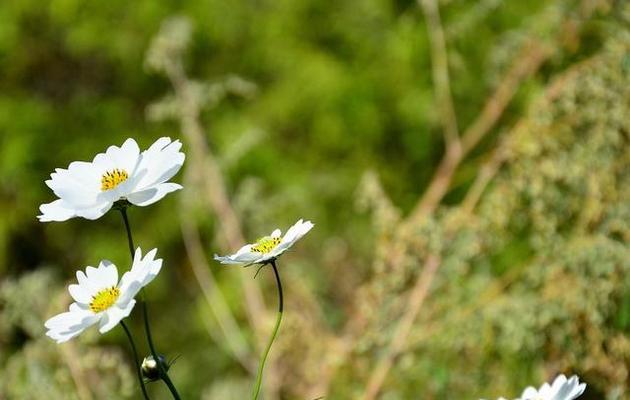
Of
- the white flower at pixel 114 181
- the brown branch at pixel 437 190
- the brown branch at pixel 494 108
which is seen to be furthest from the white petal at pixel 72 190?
the brown branch at pixel 494 108

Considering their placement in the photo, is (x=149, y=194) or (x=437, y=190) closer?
(x=149, y=194)

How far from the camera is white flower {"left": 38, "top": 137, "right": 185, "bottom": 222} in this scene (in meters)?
0.84

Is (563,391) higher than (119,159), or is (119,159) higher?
(119,159)

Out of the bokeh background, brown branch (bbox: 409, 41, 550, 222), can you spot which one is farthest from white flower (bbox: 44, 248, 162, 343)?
brown branch (bbox: 409, 41, 550, 222)

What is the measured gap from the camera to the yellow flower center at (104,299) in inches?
33.2

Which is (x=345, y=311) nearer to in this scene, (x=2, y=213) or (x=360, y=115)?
(x=360, y=115)

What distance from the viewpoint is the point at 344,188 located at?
3.07m

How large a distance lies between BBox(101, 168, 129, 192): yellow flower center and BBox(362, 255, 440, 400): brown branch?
41.7 inches

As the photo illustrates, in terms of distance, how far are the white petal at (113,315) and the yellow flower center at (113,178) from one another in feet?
0.38

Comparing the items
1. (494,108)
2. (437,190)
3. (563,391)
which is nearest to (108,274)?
(563,391)

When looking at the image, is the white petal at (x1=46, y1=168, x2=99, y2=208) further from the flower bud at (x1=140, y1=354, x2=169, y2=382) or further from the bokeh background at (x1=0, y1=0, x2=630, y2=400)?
the bokeh background at (x1=0, y1=0, x2=630, y2=400)

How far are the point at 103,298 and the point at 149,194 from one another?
104 millimetres

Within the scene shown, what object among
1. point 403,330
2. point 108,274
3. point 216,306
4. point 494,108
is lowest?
point 403,330

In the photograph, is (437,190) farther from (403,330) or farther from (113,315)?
(113,315)
